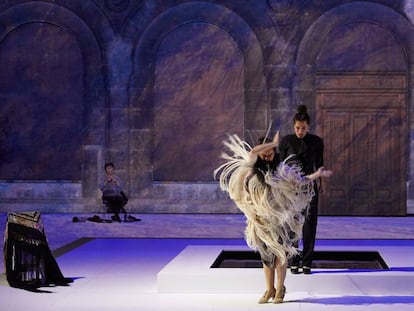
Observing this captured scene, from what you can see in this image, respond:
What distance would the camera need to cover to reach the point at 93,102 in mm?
17844

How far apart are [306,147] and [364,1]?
9549 millimetres

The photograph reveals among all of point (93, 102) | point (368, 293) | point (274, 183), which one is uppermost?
point (93, 102)

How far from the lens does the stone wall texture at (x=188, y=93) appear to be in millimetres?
17312

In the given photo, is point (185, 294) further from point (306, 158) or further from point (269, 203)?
point (306, 158)

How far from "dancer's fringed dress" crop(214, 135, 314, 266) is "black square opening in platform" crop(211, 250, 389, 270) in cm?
205

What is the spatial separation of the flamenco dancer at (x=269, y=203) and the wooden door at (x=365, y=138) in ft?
32.1

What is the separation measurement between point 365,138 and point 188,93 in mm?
3925

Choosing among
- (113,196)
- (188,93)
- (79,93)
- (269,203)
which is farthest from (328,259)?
(79,93)

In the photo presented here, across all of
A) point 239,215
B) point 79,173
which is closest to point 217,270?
point 239,215

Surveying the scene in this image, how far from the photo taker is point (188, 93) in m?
17.7

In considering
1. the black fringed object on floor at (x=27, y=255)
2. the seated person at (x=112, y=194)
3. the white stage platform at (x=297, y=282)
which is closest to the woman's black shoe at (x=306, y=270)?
the white stage platform at (x=297, y=282)

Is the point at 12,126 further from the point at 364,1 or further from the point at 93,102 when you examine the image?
the point at 364,1

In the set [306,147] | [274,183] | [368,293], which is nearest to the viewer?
[274,183]

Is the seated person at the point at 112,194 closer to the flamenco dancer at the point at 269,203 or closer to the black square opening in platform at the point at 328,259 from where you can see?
the black square opening in platform at the point at 328,259
